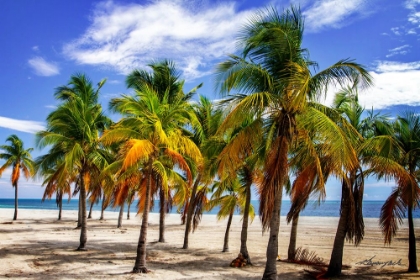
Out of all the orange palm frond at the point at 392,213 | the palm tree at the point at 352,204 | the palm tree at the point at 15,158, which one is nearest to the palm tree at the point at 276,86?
the palm tree at the point at 352,204

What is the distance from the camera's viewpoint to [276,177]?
31.4 feet

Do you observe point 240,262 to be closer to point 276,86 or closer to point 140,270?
point 140,270

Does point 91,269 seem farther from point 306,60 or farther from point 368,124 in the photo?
point 368,124

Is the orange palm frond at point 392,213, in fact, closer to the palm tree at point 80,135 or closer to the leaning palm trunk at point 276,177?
the leaning palm trunk at point 276,177

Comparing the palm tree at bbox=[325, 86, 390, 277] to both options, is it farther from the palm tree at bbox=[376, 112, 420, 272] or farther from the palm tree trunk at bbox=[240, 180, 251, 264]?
the palm tree trunk at bbox=[240, 180, 251, 264]

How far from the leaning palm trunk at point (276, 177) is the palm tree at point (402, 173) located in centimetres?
352

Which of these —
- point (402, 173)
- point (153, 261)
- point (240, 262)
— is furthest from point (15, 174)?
point (402, 173)

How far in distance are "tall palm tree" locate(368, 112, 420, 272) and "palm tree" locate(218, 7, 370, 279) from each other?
281cm

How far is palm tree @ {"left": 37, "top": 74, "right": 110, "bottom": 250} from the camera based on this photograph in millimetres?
14852

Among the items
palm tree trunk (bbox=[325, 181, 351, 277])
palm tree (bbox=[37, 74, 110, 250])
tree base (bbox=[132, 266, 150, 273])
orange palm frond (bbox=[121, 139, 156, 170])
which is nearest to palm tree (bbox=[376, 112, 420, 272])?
palm tree trunk (bbox=[325, 181, 351, 277])

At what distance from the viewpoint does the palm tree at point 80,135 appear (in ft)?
48.7

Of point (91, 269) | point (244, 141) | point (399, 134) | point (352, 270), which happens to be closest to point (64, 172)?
point (91, 269)

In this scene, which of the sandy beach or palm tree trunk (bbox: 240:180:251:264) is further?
palm tree trunk (bbox: 240:180:251:264)

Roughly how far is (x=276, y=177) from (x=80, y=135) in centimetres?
929
